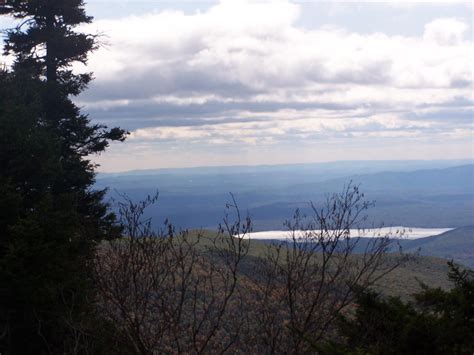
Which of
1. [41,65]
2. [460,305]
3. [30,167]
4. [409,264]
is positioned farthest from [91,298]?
[409,264]

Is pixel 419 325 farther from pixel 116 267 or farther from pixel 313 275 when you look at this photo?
pixel 116 267

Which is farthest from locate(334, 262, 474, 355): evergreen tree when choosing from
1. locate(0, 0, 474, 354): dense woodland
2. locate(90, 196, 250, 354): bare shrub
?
locate(90, 196, 250, 354): bare shrub

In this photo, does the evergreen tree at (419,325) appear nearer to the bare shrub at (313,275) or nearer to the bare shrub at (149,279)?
the bare shrub at (313,275)

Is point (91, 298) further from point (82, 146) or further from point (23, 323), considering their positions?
point (82, 146)

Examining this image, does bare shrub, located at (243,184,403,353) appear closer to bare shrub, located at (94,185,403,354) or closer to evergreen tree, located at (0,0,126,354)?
bare shrub, located at (94,185,403,354)

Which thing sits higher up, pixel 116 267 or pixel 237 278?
pixel 116 267

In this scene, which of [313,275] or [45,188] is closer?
[313,275]

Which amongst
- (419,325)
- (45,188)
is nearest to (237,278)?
(419,325)
